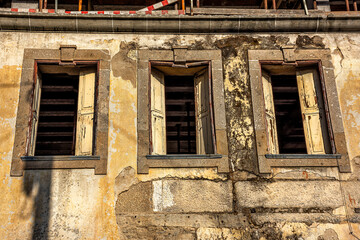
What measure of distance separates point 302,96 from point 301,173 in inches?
64.7

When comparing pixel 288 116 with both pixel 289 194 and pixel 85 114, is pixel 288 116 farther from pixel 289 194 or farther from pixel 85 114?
pixel 85 114

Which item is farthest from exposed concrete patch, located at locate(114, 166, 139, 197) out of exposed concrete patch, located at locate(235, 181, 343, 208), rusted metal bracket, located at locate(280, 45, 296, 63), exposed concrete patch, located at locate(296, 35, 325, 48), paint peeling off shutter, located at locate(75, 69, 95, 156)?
exposed concrete patch, located at locate(296, 35, 325, 48)

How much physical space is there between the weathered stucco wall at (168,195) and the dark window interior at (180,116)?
69.3 inches

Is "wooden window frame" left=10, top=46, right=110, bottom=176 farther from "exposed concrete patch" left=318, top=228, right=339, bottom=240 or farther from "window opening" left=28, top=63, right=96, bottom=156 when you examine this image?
"exposed concrete patch" left=318, top=228, right=339, bottom=240

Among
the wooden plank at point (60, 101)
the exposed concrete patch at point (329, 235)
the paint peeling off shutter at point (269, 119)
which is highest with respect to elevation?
the wooden plank at point (60, 101)

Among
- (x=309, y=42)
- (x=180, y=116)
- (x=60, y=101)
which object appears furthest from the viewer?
(x=180, y=116)

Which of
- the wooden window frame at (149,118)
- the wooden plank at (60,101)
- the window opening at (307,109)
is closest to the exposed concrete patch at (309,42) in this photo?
the window opening at (307,109)

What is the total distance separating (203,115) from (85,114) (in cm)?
223

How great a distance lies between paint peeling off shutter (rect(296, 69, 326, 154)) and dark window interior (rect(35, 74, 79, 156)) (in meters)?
4.70

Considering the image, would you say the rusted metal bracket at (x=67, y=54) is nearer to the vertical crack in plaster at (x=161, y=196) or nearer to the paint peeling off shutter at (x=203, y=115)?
the paint peeling off shutter at (x=203, y=115)

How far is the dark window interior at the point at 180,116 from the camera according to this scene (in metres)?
8.80

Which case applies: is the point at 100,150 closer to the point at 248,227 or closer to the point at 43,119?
the point at 248,227

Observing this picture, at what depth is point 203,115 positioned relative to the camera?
24.1ft

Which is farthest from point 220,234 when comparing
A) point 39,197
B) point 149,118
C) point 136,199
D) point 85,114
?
point 85,114
